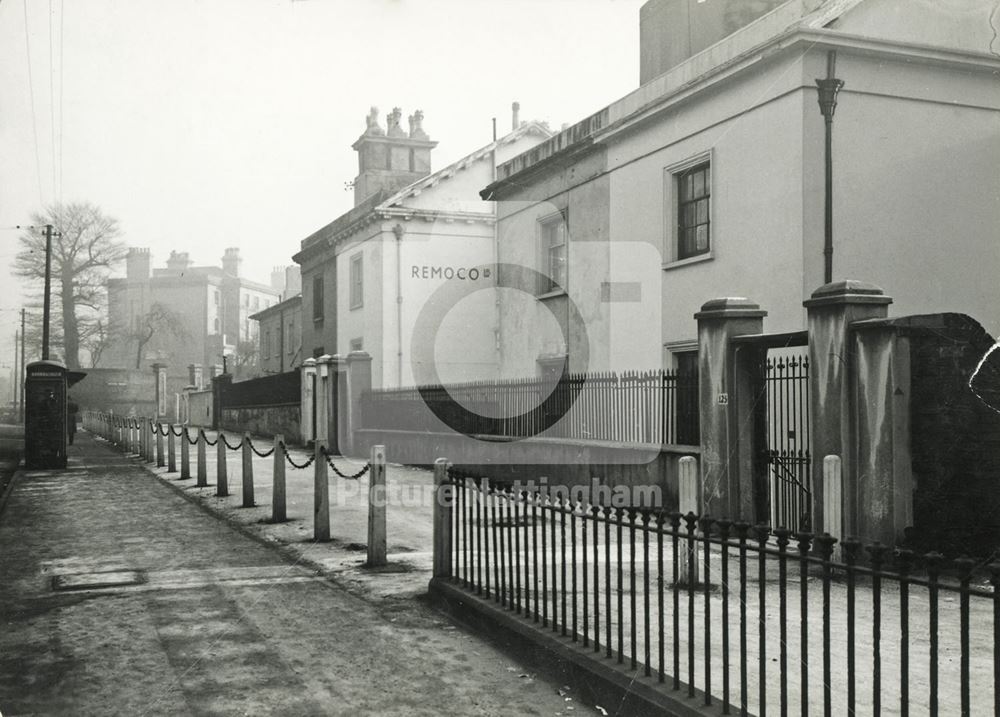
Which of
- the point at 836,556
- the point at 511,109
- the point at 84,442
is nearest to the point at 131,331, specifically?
the point at 84,442

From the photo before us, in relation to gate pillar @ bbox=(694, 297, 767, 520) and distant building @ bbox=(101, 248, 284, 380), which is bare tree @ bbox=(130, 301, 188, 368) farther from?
gate pillar @ bbox=(694, 297, 767, 520)

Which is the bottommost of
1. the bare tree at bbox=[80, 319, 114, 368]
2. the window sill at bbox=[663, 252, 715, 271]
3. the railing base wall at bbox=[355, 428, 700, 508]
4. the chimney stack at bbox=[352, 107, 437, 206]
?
the railing base wall at bbox=[355, 428, 700, 508]

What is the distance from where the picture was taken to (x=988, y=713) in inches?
176

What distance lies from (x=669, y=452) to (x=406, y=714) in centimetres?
690

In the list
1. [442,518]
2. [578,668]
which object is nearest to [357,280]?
[442,518]

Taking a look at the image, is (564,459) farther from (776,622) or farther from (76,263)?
(76,263)

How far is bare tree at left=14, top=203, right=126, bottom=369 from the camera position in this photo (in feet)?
141

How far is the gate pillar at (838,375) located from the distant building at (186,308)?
61.1 metres

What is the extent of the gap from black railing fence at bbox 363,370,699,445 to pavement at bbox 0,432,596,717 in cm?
358

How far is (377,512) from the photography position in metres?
8.51

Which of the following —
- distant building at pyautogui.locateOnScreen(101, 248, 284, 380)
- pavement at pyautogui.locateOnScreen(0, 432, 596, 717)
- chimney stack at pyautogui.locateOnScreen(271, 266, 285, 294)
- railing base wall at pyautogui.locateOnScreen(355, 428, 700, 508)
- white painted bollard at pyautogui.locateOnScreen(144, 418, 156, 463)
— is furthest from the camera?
chimney stack at pyautogui.locateOnScreen(271, 266, 285, 294)

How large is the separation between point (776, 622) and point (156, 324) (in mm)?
64278

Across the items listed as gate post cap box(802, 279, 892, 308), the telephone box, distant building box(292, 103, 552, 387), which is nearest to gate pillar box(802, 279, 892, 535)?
gate post cap box(802, 279, 892, 308)

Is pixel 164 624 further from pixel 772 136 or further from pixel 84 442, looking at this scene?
pixel 84 442
